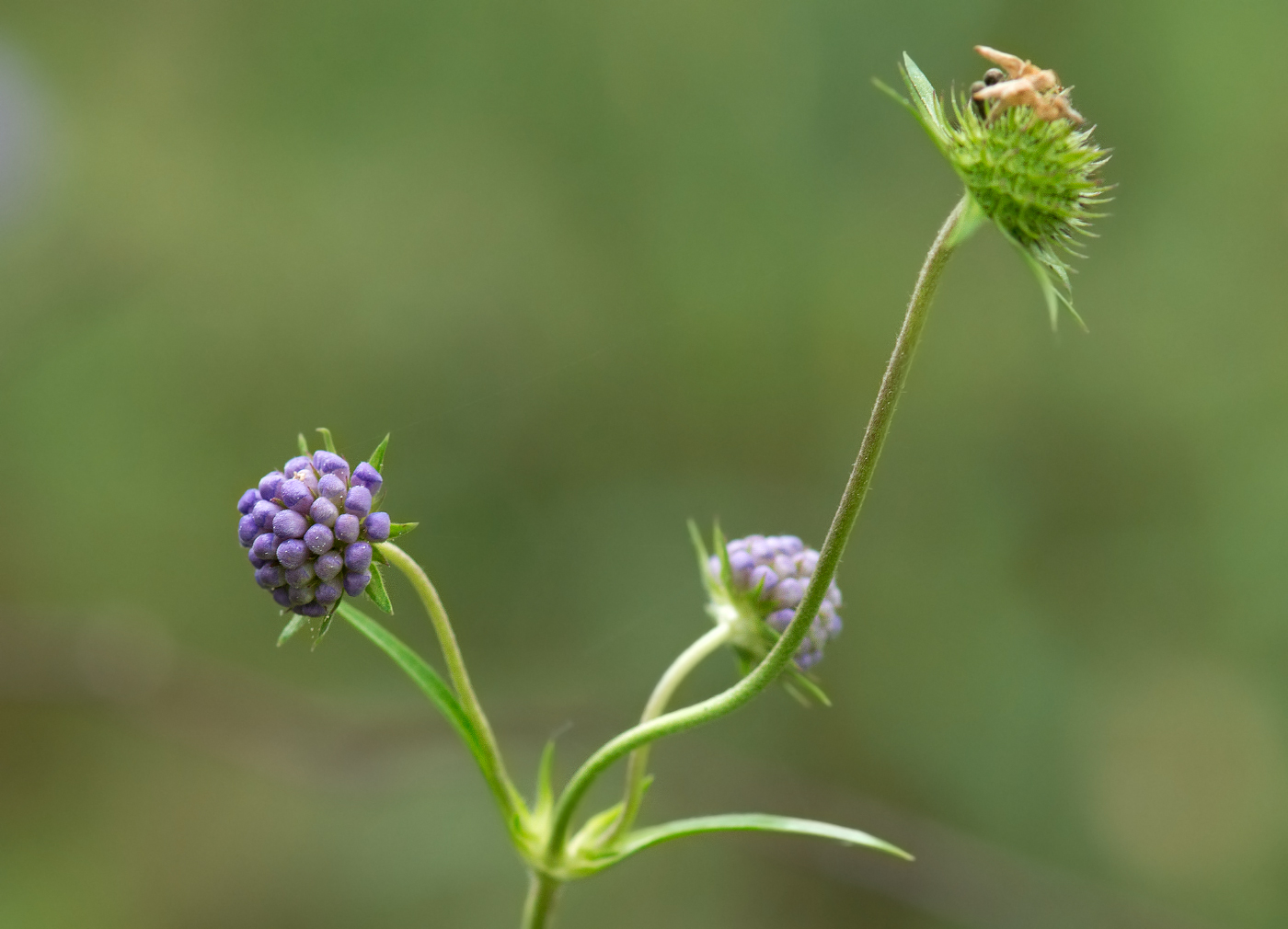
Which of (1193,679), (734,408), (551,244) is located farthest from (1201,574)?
(551,244)

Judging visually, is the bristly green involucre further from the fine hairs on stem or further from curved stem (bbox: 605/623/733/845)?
curved stem (bbox: 605/623/733/845)

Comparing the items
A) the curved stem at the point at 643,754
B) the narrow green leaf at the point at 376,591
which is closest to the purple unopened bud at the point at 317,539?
the narrow green leaf at the point at 376,591

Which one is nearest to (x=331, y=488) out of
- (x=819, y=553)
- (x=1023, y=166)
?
(x=819, y=553)

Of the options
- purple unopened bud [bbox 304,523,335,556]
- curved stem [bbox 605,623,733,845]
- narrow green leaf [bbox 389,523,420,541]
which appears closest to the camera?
purple unopened bud [bbox 304,523,335,556]

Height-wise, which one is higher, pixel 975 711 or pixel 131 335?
pixel 131 335

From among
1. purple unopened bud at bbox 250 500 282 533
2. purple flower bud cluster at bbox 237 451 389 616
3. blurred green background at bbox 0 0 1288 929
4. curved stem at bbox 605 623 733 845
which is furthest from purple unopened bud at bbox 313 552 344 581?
blurred green background at bbox 0 0 1288 929

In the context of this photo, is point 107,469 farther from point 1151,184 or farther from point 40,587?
point 1151,184
